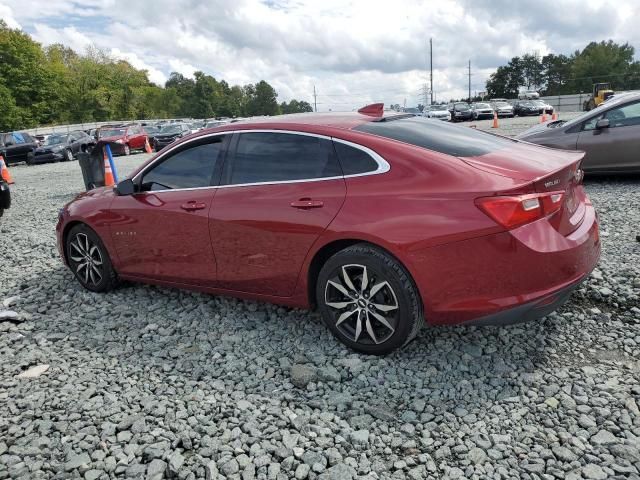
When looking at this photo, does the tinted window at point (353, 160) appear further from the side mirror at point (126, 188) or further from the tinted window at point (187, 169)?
the side mirror at point (126, 188)

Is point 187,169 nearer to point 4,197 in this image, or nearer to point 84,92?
point 4,197

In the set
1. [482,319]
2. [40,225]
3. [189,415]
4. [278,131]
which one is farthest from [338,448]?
[40,225]

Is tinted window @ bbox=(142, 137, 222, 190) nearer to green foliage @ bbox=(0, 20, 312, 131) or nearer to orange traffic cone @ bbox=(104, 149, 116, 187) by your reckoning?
orange traffic cone @ bbox=(104, 149, 116, 187)

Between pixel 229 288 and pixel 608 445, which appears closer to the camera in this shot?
pixel 608 445

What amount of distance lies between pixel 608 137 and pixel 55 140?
81.7 ft

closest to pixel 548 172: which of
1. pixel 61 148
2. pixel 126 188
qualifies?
pixel 126 188

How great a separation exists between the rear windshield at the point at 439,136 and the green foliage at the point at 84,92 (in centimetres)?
6654

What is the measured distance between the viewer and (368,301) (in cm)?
325

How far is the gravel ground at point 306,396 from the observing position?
8.15 ft

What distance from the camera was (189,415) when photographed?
9.57 ft

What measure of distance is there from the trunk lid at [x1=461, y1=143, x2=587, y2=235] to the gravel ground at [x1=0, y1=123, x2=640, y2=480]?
0.86 metres

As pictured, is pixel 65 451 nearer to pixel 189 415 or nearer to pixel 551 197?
pixel 189 415

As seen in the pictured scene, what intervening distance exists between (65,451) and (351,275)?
1850 millimetres

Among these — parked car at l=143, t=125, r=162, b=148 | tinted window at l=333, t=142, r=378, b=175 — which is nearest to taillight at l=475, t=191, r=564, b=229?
tinted window at l=333, t=142, r=378, b=175
